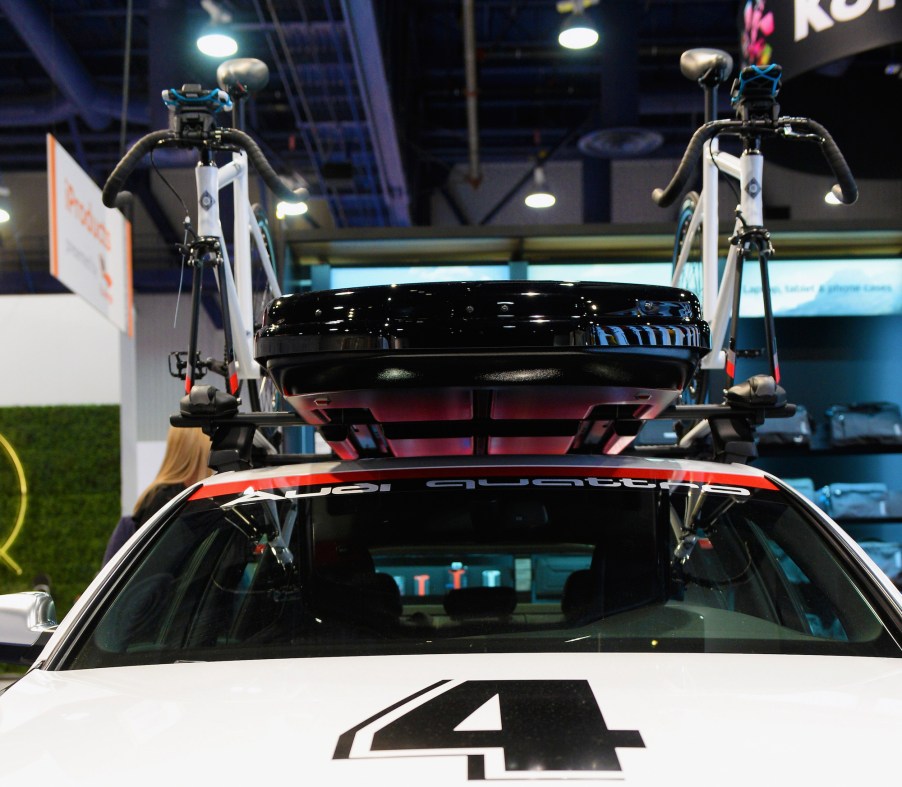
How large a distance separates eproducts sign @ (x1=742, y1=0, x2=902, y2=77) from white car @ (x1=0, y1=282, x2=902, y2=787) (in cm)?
392

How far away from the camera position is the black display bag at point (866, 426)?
676 centimetres

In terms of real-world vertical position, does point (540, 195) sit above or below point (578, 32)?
below

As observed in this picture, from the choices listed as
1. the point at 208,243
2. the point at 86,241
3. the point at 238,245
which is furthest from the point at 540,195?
the point at 208,243

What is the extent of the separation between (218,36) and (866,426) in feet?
19.1

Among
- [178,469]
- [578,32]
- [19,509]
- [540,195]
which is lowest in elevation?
[19,509]

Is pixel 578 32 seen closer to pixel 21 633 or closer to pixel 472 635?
pixel 472 635

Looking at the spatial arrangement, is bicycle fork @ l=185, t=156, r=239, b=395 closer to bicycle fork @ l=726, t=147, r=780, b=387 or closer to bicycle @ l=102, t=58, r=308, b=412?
bicycle @ l=102, t=58, r=308, b=412

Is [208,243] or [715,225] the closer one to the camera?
[208,243]

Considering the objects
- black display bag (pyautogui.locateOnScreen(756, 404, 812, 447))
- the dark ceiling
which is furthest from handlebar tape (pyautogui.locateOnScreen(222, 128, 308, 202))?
the dark ceiling

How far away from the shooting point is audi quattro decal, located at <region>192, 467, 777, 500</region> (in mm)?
2262

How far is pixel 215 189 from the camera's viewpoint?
3762 millimetres

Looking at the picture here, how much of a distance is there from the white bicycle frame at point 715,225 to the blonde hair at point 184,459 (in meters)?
2.23

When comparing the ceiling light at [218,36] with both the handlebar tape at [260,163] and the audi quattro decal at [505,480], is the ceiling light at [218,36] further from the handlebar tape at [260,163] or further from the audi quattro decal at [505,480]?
the audi quattro decal at [505,480]

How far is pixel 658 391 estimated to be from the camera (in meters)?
2.26
